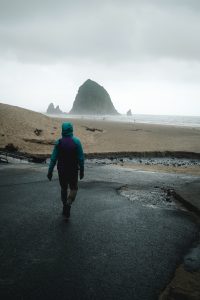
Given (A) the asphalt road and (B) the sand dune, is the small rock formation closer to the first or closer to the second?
(B) the sand dune

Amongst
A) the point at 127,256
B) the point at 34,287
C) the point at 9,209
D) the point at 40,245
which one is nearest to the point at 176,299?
the point at 127,256

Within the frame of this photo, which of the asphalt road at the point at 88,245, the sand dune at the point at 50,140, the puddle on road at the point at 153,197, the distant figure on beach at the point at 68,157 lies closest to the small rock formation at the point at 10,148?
the sand dune at the point at 50,140

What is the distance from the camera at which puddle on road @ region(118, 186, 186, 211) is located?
739 cm

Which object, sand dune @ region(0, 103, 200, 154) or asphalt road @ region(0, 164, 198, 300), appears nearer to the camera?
asphalt road @ region(0, 164, 198, 300)

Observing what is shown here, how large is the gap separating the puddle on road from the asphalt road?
221 mm

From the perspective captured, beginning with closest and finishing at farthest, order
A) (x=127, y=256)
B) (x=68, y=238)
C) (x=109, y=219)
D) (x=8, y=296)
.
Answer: (x=8, y=296)
(x=127, y=256)
(x=68, y=238)
(x=109, y=219)

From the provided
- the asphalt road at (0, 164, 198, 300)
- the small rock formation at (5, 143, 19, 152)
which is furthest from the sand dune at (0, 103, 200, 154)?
the asphalt road at (0, 164, 198, 300)

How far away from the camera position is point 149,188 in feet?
29.9

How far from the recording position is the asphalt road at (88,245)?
364cm

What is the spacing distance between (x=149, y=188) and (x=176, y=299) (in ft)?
18.8

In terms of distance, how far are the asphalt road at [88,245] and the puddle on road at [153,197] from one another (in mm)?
221

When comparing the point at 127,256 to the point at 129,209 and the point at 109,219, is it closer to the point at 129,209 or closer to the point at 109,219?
the point at 109,219

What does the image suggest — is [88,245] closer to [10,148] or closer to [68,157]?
[68,157]

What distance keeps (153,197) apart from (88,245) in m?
3.64
